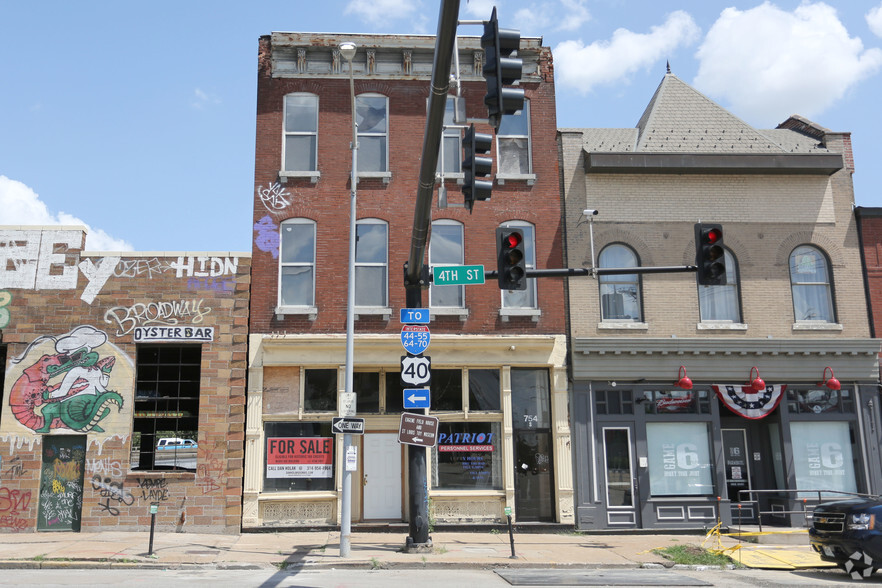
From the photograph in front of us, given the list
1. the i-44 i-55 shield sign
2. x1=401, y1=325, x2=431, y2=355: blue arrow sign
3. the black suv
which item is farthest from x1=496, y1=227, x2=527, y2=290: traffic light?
the black suv

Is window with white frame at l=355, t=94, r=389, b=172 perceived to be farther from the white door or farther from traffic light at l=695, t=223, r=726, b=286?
traffic light at l=695, t=223, r=726, b=286

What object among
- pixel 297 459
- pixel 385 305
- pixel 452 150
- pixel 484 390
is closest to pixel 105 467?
pixel 297 459

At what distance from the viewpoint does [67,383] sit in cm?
1756

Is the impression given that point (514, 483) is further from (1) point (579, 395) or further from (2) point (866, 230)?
(2) point (866, 230)

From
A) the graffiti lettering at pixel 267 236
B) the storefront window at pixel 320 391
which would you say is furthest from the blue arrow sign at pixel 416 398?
the graffiti lettering at pixel 267 236

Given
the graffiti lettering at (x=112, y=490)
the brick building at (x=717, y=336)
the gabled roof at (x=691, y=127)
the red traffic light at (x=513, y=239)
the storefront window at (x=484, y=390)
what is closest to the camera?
the red traffic light at (x=513, y=239)

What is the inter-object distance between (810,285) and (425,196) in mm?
13077

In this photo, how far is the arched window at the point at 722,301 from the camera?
19547mm

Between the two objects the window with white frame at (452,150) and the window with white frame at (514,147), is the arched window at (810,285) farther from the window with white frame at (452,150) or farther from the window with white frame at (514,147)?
the window with white frame at (452,150)

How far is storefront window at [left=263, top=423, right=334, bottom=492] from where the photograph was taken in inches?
706

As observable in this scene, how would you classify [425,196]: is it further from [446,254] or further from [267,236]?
[267,236]

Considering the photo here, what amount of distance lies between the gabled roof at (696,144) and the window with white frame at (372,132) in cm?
535

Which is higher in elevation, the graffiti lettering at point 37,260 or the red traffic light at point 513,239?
the graffiti lettering at point 37,260

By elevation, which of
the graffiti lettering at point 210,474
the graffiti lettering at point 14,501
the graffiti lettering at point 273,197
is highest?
the graffiti lettering at point 273,197
